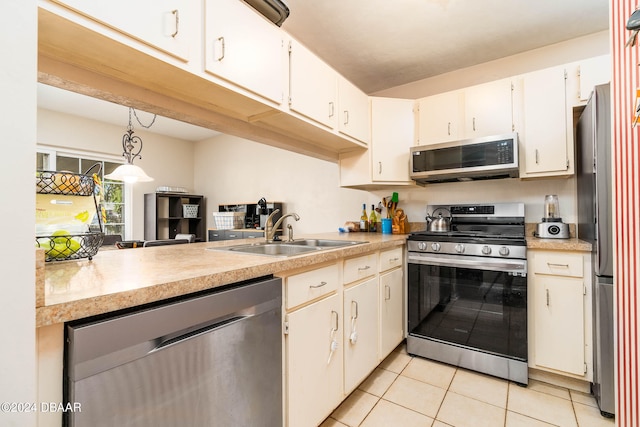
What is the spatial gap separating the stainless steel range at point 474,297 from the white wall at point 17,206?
2189mm

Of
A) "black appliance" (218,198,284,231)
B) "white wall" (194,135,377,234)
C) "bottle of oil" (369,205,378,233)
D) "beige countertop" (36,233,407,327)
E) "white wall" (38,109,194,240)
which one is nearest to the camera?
"beige countertop" (36,233,407,327)

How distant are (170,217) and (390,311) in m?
4.23

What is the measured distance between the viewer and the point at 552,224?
205 centimetres

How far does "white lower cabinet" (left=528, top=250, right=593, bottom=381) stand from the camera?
68.9 inches

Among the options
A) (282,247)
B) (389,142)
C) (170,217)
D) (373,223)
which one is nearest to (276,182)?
(373,223)

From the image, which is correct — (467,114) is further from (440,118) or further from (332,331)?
(332,331)

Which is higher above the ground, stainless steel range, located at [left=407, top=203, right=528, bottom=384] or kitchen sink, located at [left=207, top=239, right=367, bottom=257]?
kitchen sink, located at [left=207, top=239, right=367, bottom=257]

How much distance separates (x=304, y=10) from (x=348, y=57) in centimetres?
68

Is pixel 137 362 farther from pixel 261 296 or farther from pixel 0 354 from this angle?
pixel 261 296

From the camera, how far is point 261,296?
3.55 feet

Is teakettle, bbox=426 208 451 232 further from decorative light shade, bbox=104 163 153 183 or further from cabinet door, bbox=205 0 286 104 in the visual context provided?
decorative light shade, bbox=104 163 153 183

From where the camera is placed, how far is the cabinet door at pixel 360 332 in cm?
161

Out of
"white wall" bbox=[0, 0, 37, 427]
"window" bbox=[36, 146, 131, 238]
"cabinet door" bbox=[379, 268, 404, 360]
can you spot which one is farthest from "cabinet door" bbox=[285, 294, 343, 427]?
"window" bbox=[36, 146, 131, 238]

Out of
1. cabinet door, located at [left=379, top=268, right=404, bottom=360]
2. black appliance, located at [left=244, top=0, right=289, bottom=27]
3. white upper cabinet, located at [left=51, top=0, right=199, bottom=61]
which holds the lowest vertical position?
cabinet door, located at [left=379, top=268, right=404, bottom=360]
